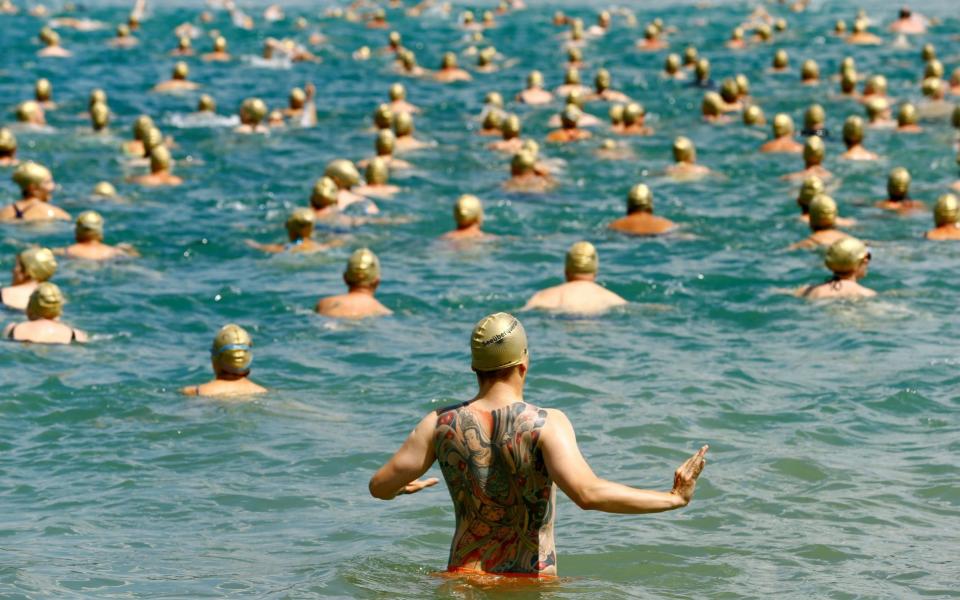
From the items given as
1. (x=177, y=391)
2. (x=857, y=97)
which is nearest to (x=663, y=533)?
(x=177, y=391)

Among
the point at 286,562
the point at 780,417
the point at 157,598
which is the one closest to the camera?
the point at 157,598

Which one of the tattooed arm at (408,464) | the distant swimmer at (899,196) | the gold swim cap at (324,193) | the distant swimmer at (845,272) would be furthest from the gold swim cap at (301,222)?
the tattooed arm at (408,464)

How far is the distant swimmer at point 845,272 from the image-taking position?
15312 millimetres

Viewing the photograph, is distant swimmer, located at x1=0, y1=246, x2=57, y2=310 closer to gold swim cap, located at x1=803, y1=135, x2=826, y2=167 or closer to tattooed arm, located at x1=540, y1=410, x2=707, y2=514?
tattooed arm, located at x1=540, y1=410, x2=707, y2=514

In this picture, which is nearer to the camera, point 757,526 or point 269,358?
point 757,526

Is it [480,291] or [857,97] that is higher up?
[857,97]

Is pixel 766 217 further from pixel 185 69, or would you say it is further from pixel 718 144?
pixel 185 69

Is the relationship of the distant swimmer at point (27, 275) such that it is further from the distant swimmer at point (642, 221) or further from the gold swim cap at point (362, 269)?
the distant swimmer at point (642, 221)

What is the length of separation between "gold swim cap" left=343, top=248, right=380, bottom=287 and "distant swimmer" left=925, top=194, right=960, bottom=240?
7.04 m

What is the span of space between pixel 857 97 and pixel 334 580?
25.2m

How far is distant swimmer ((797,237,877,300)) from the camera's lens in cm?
1531

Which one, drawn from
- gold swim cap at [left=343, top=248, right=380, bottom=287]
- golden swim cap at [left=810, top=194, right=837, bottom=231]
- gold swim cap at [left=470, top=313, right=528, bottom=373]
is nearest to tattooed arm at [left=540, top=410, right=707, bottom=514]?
gold swim cap at [left=470, top=313, right=528, bottom=373]

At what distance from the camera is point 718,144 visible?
27531 millimetres

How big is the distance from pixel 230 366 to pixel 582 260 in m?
4.23
